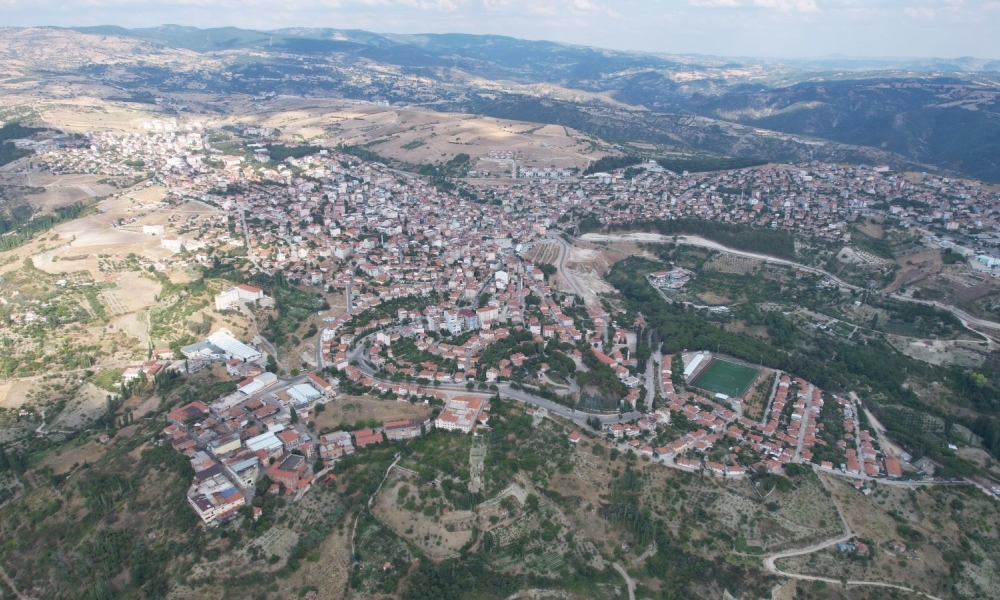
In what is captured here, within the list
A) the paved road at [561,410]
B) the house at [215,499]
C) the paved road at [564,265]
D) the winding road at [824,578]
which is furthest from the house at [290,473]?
the paved road at [564,265]

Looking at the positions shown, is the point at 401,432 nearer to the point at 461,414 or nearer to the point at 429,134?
the point at 461,414

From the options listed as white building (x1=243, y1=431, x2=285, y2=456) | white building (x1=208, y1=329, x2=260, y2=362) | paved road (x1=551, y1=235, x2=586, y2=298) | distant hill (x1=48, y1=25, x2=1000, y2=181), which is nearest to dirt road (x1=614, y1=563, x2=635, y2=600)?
white building (x1=243, y1=431, x2=285, y2=456)

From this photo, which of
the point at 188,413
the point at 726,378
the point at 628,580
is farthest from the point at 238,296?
the point at 726,378

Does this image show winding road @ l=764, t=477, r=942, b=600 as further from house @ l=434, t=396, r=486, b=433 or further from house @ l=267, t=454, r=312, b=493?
house @ l=267, t=454, r=312, b=493

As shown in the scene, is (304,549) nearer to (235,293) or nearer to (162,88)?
(235,293)

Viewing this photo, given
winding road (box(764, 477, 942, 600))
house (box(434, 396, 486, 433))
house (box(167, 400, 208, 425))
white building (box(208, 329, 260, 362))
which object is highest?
house (box(434, 396, 486, 433))

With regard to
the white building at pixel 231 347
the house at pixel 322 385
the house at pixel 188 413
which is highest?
the house at pixel 322 385

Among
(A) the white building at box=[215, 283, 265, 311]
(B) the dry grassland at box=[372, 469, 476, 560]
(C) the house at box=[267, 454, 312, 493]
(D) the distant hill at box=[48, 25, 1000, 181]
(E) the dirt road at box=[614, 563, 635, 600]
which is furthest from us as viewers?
(D) the distant hill at box=[48, 25, 1000, 181]

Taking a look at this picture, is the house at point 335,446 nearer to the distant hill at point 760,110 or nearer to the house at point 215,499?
the house at point 215,499
